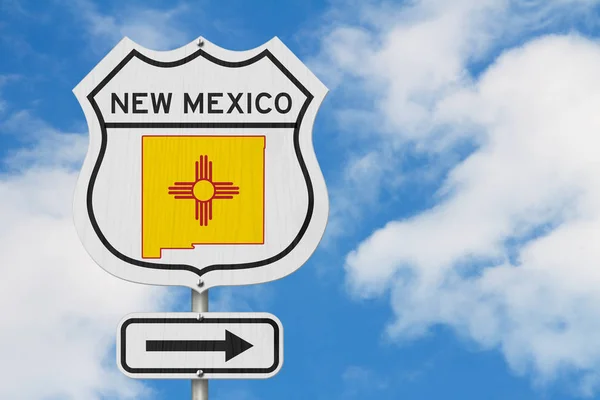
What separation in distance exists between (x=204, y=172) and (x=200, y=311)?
601mm

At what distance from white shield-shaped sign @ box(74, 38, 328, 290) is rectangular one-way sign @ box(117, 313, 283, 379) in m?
0.16

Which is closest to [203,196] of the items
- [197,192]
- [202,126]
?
[197,192]

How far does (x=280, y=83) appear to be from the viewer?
3.71 m

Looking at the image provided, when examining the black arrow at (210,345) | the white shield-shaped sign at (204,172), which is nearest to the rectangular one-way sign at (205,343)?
the black arrow at (210,345)

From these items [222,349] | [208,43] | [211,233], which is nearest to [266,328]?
[222,349]

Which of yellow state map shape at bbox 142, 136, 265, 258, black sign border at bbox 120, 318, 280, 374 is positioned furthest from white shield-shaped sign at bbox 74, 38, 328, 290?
black sign border at bbox 120, 318, 280, 374

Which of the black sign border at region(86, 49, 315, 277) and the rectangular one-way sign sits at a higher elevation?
the black sign border at region(86, 49, 315, 277)

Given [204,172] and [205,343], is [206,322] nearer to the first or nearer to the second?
[205,343]

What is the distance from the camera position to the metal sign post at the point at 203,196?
11.8 feet

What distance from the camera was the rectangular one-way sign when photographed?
11.7 feet

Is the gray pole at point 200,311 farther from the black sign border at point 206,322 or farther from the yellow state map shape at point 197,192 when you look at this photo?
the yellow state map shape at point 197,192

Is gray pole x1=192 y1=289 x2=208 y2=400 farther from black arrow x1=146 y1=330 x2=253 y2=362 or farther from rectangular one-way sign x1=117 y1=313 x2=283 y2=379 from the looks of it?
black arrow x1=146 y1=330 x2=253 y2=362

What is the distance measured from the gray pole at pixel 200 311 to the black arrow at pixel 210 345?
5.5 inches

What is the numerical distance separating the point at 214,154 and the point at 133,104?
0.44 metres
